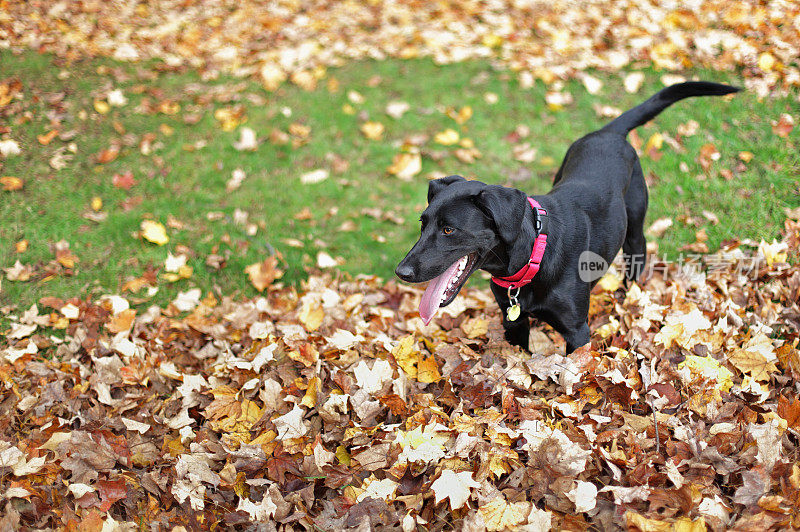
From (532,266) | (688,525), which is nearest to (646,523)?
(688,525)

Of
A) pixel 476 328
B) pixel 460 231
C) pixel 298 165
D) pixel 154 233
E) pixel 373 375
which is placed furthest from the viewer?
pixel 298 165

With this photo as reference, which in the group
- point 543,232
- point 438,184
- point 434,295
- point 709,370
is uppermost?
point 438,184

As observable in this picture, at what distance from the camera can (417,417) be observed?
291 cm

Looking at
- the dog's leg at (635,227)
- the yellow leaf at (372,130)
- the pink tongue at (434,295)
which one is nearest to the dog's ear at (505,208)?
the pink tongue at (434,295)

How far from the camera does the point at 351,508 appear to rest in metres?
2.51

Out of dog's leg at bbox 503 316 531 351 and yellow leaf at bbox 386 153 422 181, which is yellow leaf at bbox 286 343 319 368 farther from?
yellow leaf at bbox 386 153 422 181

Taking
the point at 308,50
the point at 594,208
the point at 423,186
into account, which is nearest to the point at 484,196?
the point at 594,208

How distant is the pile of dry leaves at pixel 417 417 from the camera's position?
2.49 metres

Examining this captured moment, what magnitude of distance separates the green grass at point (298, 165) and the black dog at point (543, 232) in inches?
52.4

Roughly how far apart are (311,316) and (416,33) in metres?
4.85

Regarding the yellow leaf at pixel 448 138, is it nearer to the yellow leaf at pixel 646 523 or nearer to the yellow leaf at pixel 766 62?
the yellow leaf at pixel 766 62

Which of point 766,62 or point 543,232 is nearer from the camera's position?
point 543,232

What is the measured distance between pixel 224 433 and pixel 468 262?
5.41ft

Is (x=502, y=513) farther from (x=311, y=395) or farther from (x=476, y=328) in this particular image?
(x=476, y=328)
